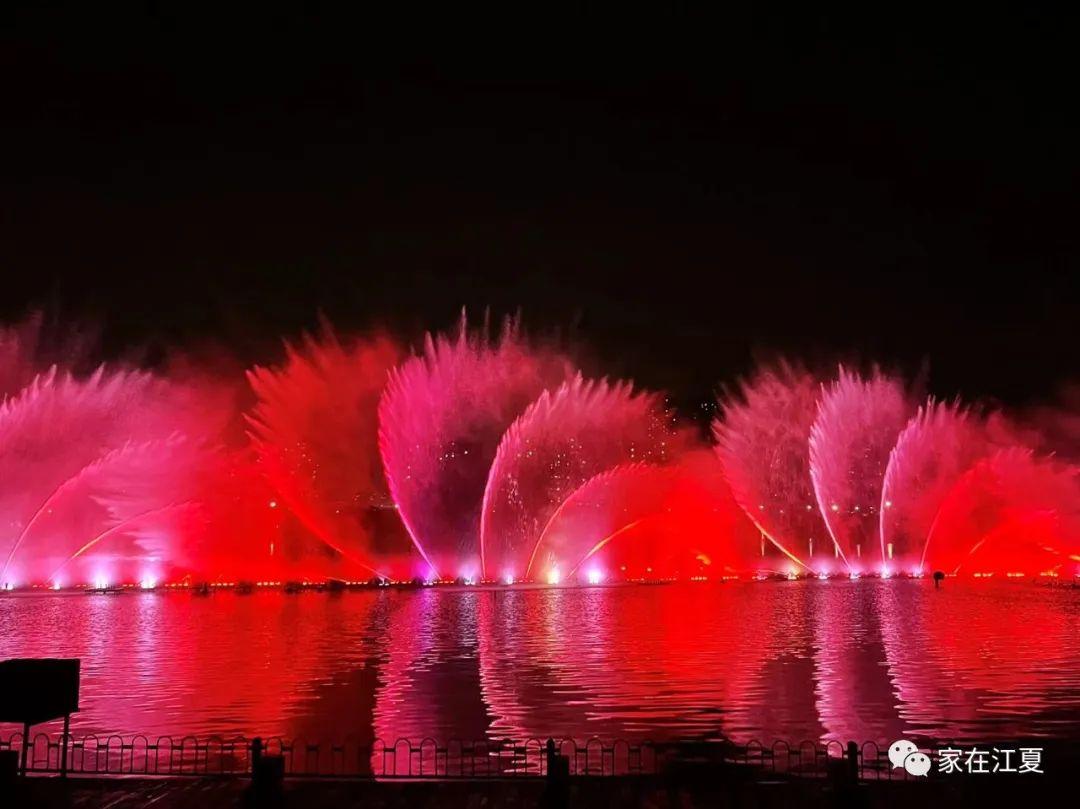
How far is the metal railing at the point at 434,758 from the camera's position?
1388 centimetres

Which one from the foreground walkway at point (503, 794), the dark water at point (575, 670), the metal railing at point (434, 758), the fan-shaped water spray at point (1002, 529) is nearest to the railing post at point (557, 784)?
the foreground walkway at point (503, 794)

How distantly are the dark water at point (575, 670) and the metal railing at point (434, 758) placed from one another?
2.91ft

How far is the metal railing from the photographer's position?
1388 centimetres

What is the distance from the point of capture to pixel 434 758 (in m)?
15.0

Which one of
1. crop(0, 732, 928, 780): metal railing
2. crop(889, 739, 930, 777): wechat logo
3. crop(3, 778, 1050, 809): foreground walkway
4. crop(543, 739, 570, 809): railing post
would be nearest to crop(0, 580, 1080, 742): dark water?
crop(0, 732, 928, 780): metal railing

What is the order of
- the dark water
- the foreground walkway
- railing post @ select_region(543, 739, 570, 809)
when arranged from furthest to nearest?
the dark water
the foreground walkway
railing post @ select_region(543, 739, 570, 809)

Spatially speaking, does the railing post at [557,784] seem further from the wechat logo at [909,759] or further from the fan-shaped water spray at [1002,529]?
the fan-shaped water spray at [1002,529]

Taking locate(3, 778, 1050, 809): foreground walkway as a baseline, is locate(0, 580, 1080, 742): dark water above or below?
above

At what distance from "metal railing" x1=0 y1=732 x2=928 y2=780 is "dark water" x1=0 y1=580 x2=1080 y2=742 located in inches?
35.0

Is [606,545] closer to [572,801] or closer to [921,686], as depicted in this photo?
[921,686]

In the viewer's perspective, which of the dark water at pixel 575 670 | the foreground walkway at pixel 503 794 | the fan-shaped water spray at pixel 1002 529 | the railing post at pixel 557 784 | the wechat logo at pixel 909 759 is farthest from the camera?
the fan-shaped water spray at pixel 1002 529

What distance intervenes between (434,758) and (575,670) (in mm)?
9350

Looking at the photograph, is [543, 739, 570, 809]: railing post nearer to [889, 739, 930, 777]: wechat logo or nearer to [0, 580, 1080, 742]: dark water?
[889, 739, 930, 777]: wechat logo

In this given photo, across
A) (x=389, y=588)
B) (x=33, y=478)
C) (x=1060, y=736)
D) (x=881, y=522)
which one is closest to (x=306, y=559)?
(x=389, y=588)
